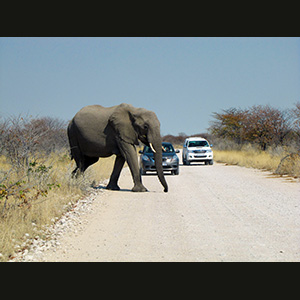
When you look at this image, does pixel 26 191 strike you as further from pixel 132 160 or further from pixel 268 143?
pixel 268 143

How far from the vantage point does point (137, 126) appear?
16672mm

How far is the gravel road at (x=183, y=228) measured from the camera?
746 cm

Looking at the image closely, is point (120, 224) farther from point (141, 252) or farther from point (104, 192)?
point (104, 192)

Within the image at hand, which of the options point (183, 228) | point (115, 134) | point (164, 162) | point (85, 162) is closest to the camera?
point (183, 228)

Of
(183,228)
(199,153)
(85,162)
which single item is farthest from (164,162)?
(183,228)

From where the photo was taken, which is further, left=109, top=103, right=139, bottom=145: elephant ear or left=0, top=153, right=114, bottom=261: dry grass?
left=109, top=103, right=139, bottom=145: elephant ear

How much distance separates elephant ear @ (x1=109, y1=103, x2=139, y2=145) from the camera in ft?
54.6

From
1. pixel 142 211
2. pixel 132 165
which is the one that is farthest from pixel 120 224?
pixel 132 165

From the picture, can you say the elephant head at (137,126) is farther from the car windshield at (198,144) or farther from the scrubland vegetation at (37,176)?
the car windshield at (198,144)

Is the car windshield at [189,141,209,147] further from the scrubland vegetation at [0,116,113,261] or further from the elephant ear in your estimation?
the elephant ear

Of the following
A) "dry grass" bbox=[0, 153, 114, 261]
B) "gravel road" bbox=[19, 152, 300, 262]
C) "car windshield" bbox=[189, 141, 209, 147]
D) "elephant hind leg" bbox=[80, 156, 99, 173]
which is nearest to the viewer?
"gravel road" bbox=[19, 152, 300, 262]

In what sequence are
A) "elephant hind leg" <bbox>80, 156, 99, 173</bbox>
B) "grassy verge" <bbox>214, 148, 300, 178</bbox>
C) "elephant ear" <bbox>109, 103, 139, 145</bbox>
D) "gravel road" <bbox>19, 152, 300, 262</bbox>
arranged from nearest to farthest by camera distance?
"gravel road" <bbox>19, 152, 300, 262</bbox>
"elephant ear" <bbox>109, 103, 139, 145</bbox>
"elephant hind leg" <bbox>80, 156, 99, 173</bbox>
"grassy verge" <bbox>214, 148, 300, 178</bbox>

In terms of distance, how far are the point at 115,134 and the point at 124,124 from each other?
1.56 ft

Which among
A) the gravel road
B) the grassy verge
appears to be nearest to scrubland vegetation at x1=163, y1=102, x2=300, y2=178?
the grassy verge
